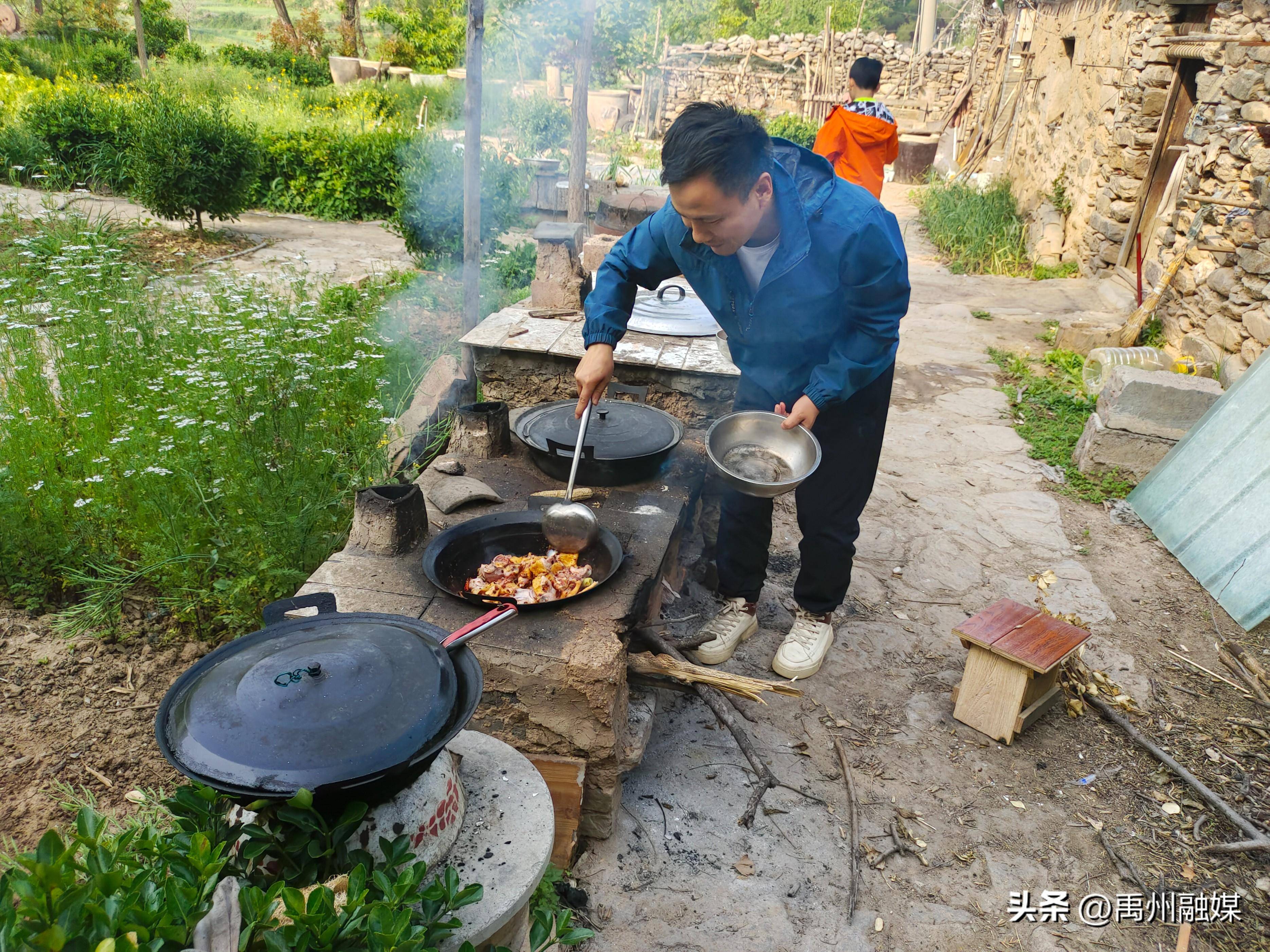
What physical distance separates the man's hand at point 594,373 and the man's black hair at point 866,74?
4.93 metres

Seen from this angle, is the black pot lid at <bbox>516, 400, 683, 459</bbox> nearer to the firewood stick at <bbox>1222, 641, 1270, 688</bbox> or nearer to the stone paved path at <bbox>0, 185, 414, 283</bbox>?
the firewood stick at <bbox>1222, 641, 1270, 688</bbox>

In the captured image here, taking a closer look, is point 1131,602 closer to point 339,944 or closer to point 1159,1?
point 339,944

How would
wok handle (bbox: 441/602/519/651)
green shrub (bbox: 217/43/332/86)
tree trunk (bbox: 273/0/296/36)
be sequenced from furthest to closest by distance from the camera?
1. tree trunk (bbox: 273/0/296/36)
2. green shrub (bbox: 217/43/332/86)
3. wok handle (bbox: 441/602/519/651)

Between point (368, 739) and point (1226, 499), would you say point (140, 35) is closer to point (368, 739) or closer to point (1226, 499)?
point (368, 739)

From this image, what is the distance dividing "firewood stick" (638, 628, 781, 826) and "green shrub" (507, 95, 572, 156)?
13612 millimetres

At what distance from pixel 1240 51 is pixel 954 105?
13.1 metres

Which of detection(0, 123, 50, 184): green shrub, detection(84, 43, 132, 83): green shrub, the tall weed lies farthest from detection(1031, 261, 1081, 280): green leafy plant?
detection(84, 43, 132, 83): green shrub

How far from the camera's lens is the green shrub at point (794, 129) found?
55.1 ft

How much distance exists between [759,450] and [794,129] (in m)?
16.0

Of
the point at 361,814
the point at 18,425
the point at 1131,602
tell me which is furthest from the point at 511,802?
the point at 1131,602

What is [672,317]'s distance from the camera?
15.8 ft

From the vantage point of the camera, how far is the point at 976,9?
23.1 m

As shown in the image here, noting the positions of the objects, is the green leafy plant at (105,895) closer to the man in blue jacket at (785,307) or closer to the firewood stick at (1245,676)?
the man in blue jacket at (785,307)

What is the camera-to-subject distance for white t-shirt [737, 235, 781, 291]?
9.77ft
